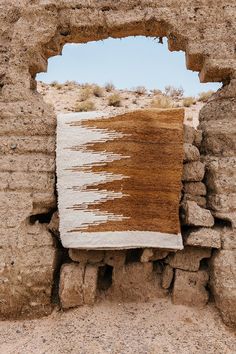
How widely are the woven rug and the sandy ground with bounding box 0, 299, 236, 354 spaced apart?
0.58 meters

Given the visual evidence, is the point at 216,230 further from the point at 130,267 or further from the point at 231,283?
the point at 130,267

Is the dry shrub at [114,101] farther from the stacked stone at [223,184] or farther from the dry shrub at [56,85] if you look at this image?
the stacked stone at [223,184]

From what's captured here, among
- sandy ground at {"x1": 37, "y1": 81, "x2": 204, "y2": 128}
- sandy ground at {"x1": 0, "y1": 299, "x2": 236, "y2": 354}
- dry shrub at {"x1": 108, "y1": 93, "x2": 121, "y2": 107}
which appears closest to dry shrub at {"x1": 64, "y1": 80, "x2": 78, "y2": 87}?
sandy ground at {"x1": 37, "y1": 81, "x2": 204, "y2": 128}

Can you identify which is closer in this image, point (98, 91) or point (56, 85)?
point (98, 91)

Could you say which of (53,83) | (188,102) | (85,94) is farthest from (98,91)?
(188,102)

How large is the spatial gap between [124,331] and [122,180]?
3.90 ft

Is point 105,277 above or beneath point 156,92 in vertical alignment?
beneath

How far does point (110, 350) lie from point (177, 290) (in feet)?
2.47

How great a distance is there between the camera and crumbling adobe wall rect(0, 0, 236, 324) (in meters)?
2.88

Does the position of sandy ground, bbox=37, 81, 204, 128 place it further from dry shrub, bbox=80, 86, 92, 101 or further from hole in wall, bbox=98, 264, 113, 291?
hole in wall, bbox=98, 264, 113, 291

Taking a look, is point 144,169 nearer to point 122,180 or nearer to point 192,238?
point 122,180

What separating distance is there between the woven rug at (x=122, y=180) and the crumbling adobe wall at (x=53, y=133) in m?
0.19

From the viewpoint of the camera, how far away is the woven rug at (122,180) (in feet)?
9.14

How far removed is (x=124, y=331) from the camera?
8.76ft
